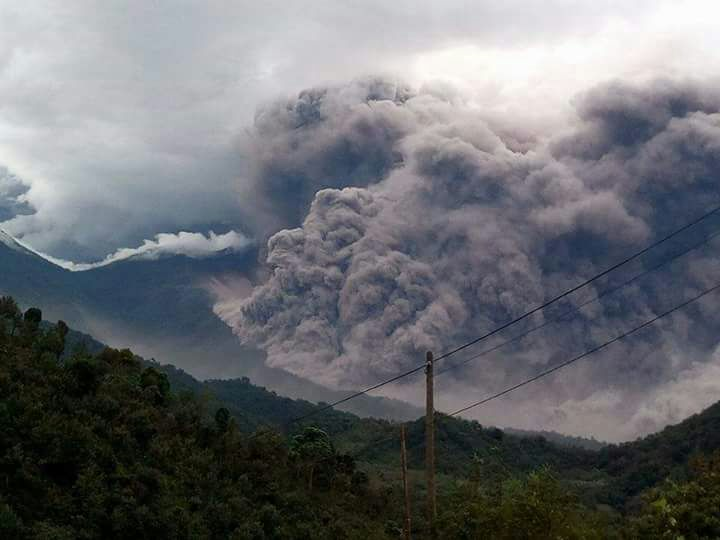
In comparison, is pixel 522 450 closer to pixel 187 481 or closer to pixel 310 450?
pixel 310 450

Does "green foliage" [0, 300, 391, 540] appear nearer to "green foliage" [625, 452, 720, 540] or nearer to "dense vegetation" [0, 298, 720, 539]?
"dense vegetation" [0, 298, 720, 539]

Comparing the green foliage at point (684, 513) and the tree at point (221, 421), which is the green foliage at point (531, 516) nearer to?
the green foliage at point (684, 513)

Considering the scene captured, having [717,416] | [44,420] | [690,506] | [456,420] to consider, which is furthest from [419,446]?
[690,506]

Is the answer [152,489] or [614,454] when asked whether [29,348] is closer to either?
[152,489]

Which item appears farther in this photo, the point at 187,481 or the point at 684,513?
the point at 187,481

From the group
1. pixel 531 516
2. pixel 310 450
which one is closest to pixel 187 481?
pixel 531 516

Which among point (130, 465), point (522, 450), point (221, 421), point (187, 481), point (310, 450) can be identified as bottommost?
point (187, 481)

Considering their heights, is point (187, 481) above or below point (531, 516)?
above

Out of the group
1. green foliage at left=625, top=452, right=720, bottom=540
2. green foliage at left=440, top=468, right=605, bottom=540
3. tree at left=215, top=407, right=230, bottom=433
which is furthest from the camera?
tree at left=215, top=407, right=230, bottom=433

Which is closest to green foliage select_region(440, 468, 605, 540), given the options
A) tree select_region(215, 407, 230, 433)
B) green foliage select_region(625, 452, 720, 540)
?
green foliage select_region(625, 452, 720, 540)
